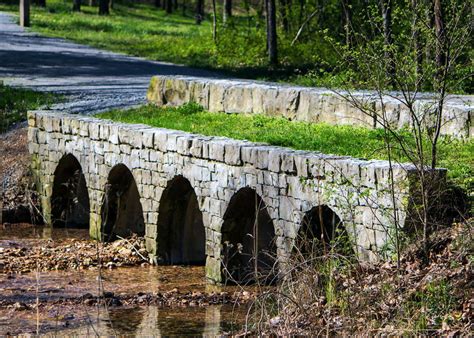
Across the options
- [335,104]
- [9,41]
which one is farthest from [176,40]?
[335,104]

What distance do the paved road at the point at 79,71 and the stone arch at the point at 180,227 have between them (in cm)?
504

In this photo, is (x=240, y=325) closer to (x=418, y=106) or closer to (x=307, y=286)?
(x=307, y=286)

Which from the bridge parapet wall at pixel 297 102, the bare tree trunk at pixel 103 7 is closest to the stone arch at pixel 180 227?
the bridge parapet wall at pixel 297 102

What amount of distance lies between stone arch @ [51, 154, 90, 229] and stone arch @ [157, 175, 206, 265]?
Result: 3.42 metres

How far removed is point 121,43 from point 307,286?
2647 centimetres

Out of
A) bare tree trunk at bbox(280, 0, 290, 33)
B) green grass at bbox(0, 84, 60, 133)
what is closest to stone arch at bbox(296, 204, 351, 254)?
green grass at bbox(0, 84, 60, 133)

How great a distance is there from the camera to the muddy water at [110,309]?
12.6 m

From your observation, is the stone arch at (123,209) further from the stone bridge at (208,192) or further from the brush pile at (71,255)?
the brush pile at (71,255)

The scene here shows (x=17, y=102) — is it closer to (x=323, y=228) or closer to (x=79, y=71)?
(x=79, y=71)

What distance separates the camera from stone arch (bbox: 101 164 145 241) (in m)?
18.5

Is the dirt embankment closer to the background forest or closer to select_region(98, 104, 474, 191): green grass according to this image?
select_region(98, 104, 474, 191): green grass

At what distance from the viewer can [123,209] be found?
18906mm

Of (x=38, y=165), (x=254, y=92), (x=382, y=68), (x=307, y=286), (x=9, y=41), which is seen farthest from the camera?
(x=9, y=41)

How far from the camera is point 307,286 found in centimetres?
1092
